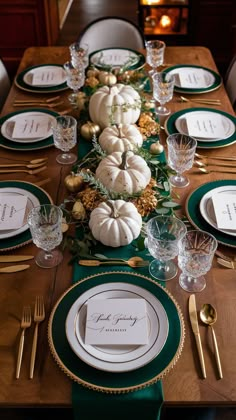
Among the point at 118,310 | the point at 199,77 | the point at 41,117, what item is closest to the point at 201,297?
the point at 118,310

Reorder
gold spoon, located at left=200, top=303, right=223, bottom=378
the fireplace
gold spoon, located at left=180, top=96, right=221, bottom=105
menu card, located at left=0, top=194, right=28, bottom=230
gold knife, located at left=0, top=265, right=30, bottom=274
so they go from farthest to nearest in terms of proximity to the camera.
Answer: the fireplace < gold spoon, located at left=180, top=96, right=221, bottom=105 < menu card, located at left=0, top=194, right=28, bottom=230 < gold knife, located at left=0, top=265, right=30, bottom=274 < gold spoon, located at left=200, top=303, right=223, bottom=378

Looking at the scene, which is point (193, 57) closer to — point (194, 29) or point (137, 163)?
point (137, 163)

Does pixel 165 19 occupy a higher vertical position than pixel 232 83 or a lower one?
lower

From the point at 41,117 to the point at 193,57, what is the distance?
0.83m

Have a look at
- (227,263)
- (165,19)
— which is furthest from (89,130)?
(165,19)

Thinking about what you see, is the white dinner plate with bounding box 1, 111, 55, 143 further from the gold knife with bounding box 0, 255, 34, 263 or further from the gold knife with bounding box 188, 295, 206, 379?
the gold knife with bounding box 188, 295, 206, 379

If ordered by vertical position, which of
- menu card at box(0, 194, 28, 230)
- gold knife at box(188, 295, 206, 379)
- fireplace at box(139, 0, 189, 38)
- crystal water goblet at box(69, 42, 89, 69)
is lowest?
fireplace at box(139, 0, 189, 38)

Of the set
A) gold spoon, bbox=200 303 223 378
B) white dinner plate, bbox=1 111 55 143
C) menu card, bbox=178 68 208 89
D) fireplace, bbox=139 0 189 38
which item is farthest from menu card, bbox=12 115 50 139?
fireplace, bbox=139 0 189 38

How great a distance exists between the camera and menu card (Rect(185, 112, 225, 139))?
1.44 meters

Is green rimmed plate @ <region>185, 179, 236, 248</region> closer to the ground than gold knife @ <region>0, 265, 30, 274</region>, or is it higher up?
higher up

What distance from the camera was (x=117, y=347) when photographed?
33.4 inches

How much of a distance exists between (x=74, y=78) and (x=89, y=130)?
302 mm

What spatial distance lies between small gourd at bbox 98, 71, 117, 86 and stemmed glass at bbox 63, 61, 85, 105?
7 centimetres

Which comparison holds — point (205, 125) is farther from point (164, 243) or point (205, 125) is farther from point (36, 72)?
point (36, 72)
